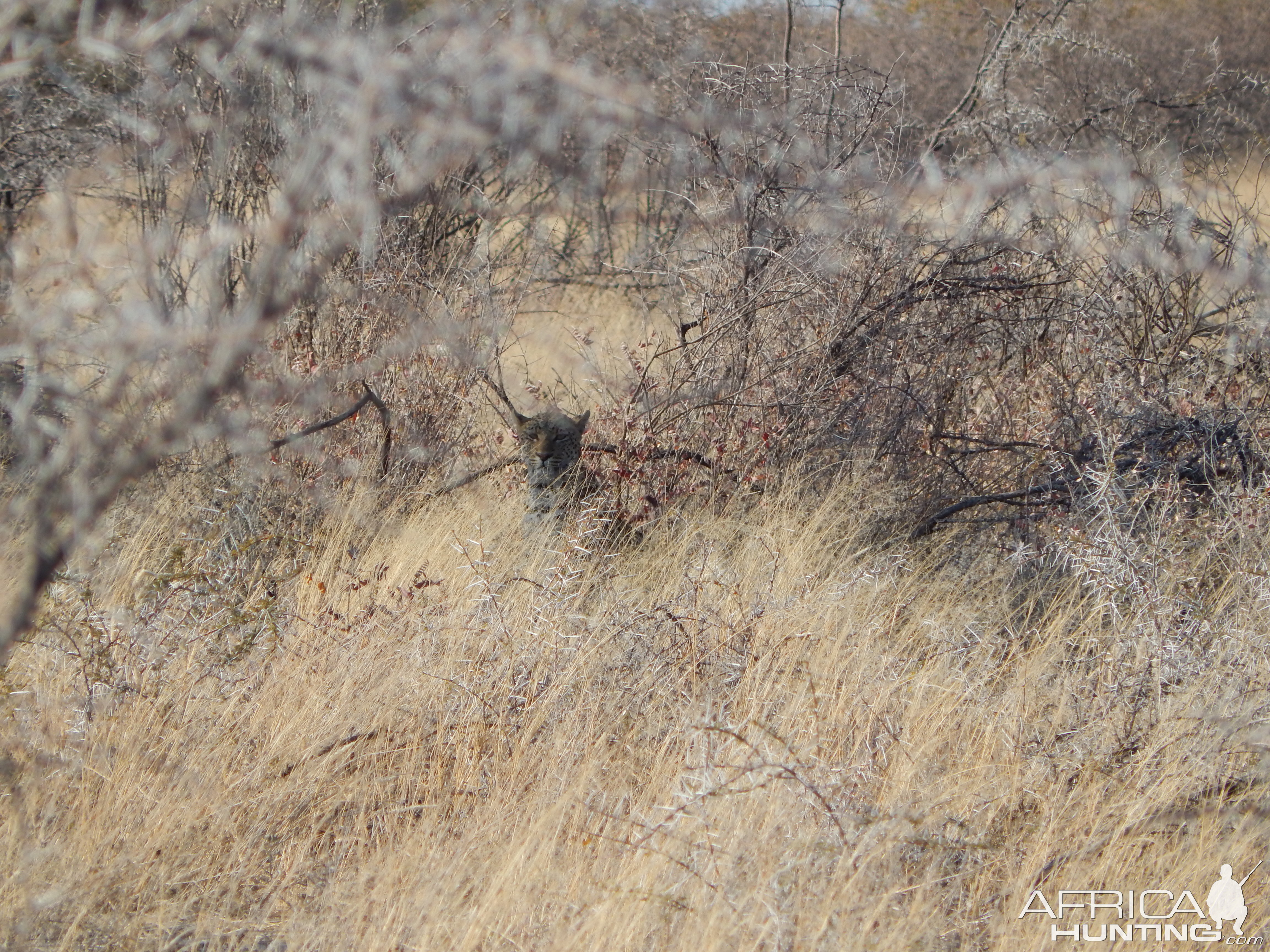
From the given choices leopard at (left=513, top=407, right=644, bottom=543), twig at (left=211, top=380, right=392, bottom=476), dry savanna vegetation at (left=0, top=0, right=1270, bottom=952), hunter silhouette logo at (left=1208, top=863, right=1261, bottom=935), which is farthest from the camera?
leopard at (left=513, top=407, right=644, bottom=543)

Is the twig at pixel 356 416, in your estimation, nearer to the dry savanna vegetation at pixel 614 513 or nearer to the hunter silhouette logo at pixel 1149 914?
the dry savanna vegetation at pixel 614 513

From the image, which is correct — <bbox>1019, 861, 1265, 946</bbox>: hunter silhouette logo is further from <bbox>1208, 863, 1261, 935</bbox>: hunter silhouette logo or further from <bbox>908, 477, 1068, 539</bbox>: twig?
<bbox>908, 477, 1068, 539</bbox>: twig

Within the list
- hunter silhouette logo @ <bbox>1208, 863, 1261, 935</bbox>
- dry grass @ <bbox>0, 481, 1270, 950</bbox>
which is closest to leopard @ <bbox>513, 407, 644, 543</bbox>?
dry grass @ <bbox>0, 481, 1270, 950</bbox>

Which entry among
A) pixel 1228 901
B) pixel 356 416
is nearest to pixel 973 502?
pixel 1228 901

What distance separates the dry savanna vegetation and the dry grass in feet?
0.05

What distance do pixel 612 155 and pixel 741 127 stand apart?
410cm

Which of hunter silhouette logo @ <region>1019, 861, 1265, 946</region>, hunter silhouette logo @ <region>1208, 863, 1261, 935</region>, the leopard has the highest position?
the leopard

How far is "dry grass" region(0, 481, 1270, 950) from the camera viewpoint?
2.19m

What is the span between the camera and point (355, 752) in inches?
106

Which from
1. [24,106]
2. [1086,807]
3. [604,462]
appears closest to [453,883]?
[1086,807]

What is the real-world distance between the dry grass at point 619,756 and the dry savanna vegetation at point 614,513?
0.05ft

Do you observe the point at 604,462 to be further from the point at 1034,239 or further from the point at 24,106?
the point at 24,106

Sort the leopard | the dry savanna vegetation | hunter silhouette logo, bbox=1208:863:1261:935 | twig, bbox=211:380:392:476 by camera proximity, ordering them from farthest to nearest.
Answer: the leopard < twig, bbox=211:380:392:476 < hunter silhouette logo, bbox=1208:863:1261:935 < the dry savanna vegetation

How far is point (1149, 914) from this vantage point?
2.30m
